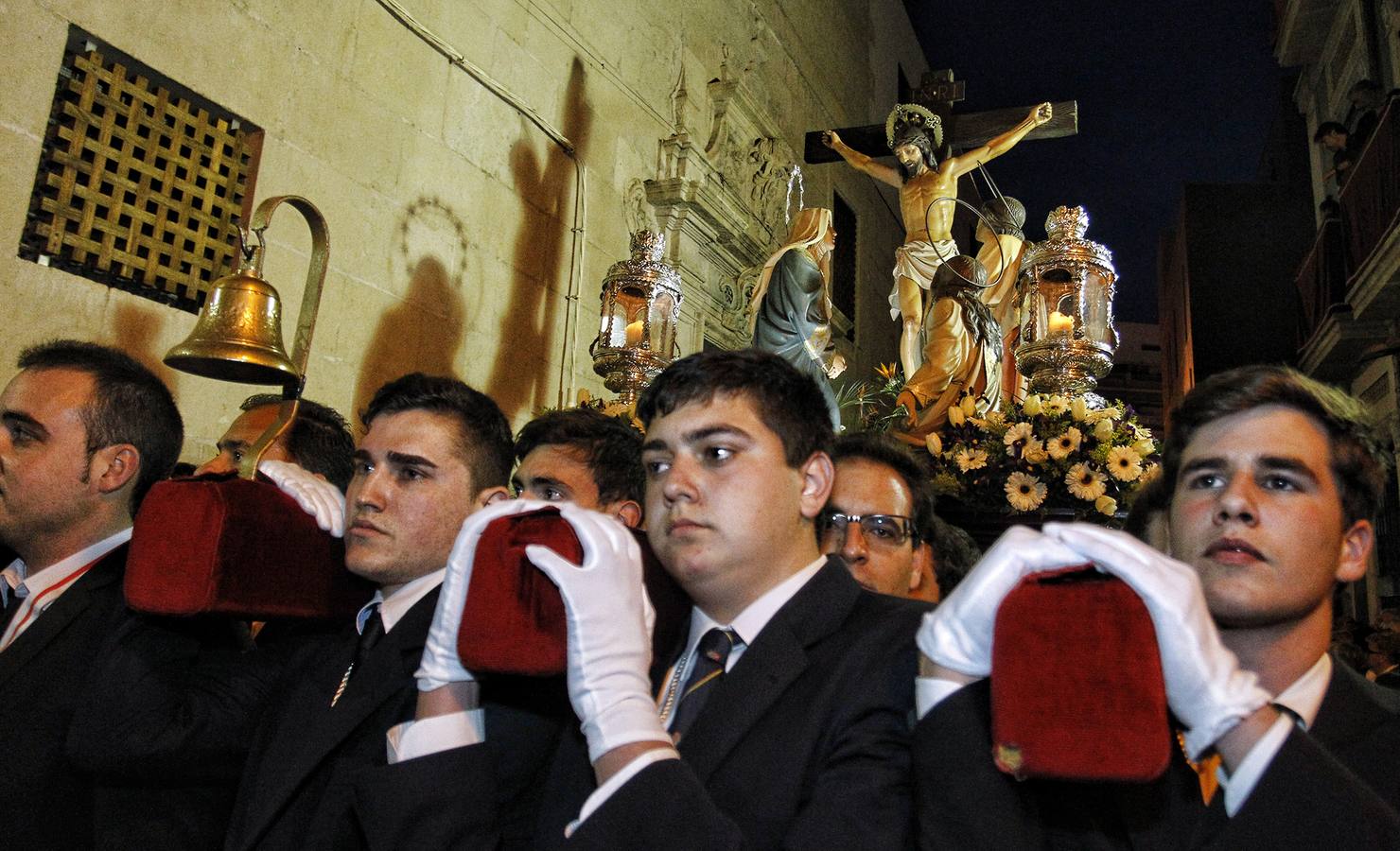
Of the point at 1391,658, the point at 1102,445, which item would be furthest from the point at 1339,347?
the point at 1102,445

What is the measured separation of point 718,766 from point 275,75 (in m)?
4.40

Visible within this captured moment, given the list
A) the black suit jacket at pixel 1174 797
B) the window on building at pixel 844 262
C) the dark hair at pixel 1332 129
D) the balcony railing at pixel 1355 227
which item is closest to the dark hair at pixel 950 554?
the black suit jacket at pixel 1174 797

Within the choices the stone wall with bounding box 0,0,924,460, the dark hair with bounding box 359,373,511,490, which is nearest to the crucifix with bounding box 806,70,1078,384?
the stone wall with bounding box 0,0,924,460

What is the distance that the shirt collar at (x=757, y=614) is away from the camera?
61.8 inches

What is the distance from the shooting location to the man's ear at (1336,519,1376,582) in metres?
1.51

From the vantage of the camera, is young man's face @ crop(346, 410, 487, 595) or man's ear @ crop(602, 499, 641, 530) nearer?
young man's face @ crop(346, 410, 487, 595)

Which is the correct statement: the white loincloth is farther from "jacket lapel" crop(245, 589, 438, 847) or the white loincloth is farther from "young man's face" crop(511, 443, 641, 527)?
"jacket lapel" crop(245, 589, 438, 847)

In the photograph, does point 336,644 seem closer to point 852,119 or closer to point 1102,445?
point 1102,445

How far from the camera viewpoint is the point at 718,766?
138 cm

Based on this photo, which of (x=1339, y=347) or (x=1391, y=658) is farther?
(x=1339, y=347)

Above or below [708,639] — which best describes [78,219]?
above

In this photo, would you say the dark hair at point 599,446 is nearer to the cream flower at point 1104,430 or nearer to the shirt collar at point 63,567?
the shirt collar at point 63,567

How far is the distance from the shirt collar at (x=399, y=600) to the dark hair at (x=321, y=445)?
106 cm

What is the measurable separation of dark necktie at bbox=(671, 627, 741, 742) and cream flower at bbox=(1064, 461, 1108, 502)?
2220 millimetres
